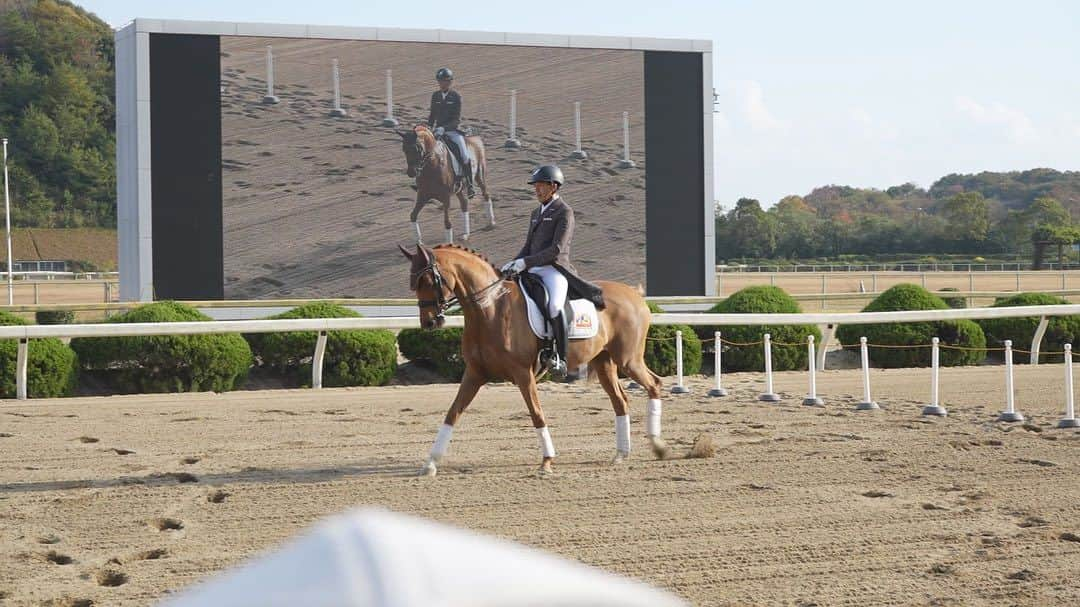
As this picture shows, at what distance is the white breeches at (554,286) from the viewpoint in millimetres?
9875

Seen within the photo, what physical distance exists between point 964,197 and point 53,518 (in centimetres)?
8797

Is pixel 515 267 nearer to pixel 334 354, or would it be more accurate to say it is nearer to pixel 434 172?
pixel 334 354

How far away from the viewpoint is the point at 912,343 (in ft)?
64.2

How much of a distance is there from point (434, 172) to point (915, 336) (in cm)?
1497

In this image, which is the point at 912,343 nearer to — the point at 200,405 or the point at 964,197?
the point at 200,405

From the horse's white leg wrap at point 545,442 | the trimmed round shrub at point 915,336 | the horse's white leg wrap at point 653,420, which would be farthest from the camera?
the trimmed round shrub at point 915,336

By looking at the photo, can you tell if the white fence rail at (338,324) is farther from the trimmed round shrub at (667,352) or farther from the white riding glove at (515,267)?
the white riding glove at (515,267)

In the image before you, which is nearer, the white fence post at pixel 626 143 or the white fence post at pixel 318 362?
the white fence post at pixel 318 362

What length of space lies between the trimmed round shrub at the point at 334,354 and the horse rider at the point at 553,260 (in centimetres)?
714

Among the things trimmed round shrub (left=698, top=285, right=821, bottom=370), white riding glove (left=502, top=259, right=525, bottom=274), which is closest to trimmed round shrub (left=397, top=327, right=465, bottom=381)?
trimmed round shrub (left=698, top=285, right=821, bottom=370)

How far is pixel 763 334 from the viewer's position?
19344 millimetres

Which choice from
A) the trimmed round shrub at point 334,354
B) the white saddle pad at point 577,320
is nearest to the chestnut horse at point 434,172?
the trimmed round shrub at point 334,354

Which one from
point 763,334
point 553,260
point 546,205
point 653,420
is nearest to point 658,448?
point 653,420

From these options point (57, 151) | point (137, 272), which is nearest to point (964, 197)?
point (57, 151)
